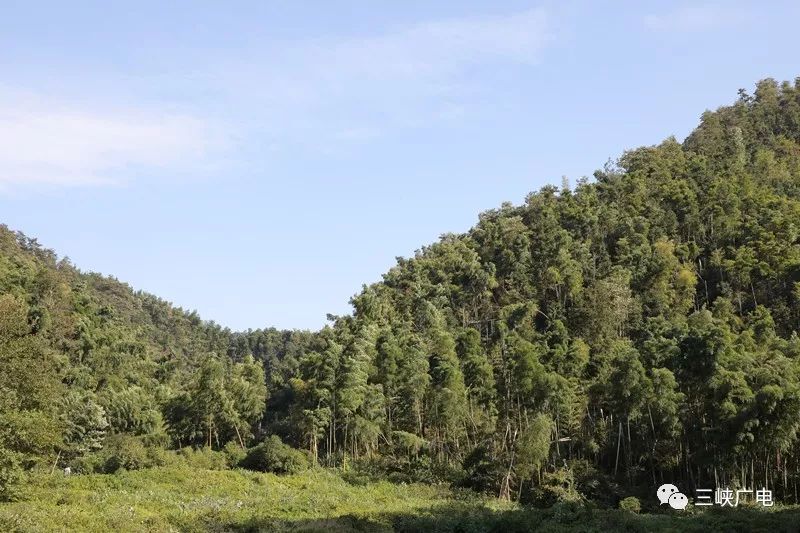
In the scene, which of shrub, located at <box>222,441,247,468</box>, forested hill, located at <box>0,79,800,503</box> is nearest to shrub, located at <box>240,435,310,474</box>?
shrub, located at <box>222,441,247,468</box>

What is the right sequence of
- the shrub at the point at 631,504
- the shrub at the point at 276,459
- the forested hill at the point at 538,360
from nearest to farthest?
the shrub at the point at 631,504 < the forested hill at the point at 538,360 < the shrub at the point at 276,459

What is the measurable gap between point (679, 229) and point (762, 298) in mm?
12037

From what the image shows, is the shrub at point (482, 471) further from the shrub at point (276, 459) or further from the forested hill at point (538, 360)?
the shrub at point (276, 459)

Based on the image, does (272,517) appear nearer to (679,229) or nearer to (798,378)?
(798,378)

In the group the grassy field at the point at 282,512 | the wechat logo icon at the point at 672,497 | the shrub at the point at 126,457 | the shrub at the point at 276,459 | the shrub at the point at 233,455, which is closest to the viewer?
the grassy field at the point at 282,512

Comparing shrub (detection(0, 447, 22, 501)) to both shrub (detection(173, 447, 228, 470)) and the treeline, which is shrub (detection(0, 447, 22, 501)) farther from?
the treeline

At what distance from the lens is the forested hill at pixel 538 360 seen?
3788 cm

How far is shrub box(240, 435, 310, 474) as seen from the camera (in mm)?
45031

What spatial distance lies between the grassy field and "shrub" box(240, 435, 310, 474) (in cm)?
393

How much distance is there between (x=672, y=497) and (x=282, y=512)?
17.4 m

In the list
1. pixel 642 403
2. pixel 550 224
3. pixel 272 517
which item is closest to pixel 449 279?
pixel 550 224

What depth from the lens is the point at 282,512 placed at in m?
30.2

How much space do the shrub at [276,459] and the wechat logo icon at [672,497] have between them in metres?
19.5

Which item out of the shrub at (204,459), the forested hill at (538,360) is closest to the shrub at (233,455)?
the shrub at (204,459)
